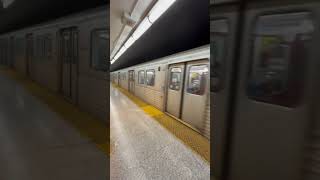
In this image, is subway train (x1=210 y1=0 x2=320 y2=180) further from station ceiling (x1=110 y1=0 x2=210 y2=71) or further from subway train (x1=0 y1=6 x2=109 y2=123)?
subway train (x1=0 y1=6 x2=109 y2=123)

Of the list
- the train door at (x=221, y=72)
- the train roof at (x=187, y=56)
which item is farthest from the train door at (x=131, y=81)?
the train door at (x=221, y=72)

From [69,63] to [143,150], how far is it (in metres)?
0.73

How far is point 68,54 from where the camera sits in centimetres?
37

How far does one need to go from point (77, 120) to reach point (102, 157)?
0.08 m

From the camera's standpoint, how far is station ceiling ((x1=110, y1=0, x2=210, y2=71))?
1.93 feet

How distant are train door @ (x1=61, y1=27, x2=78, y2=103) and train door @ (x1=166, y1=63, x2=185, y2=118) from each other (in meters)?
0.36

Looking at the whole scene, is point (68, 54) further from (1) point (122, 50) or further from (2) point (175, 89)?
(1) point (122, 50)

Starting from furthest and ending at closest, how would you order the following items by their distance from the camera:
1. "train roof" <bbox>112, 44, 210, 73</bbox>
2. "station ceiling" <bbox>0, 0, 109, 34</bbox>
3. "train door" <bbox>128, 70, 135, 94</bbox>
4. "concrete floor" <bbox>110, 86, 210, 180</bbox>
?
"train door" <bbox>128, 70, 135, 94</bbox>, "concrete floor" <bbox>110, 86, 210, 180</bbox>, "train roof" <bbox>112, 44, 210, 73</bbox>, "station ceiling" <bbox>0, 0, 109, 34</bbox>

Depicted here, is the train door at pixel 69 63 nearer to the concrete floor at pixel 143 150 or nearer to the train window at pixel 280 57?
the train window at pixel 280 57

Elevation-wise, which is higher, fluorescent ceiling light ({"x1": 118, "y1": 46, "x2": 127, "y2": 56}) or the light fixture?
the light fixture

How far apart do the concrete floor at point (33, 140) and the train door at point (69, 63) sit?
38mm

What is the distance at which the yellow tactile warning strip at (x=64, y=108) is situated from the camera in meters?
0.36

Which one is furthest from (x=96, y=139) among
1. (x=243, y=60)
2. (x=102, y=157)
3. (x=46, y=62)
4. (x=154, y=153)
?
(x=154, y=153)

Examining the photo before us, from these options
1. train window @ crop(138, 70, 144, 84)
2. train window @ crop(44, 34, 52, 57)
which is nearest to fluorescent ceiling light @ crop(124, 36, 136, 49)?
train window @ crop(138, 70, 144, 84)
